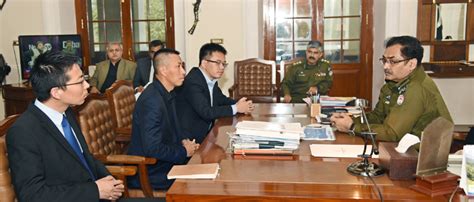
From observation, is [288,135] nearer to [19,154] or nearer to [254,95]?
[19,154]

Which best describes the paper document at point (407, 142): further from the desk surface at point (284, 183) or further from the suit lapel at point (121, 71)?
the suit lapel at point (121, 71)

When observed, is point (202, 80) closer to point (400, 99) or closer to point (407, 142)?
point (400, 99)

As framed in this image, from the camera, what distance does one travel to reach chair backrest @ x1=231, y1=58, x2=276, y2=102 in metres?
5.66

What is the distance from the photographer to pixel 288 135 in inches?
88.1

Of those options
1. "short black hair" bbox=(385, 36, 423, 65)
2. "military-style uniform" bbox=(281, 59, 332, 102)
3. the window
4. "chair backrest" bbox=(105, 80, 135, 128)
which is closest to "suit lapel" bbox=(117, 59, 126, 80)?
the window

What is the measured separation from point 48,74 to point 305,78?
3.57 meters

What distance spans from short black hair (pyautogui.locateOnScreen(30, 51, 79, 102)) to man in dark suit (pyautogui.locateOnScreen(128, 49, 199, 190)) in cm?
64

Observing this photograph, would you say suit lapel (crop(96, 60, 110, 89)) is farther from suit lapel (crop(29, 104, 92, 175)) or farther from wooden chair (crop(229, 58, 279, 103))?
suit lapel (crop(29, 104, 92, 175))

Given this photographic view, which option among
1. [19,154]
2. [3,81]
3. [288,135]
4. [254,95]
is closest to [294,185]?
[288,135]

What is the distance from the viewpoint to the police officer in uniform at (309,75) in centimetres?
513

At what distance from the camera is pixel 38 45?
5547 millimetres

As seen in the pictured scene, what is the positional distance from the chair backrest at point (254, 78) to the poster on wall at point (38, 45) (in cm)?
195

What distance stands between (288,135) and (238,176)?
19.2 inches

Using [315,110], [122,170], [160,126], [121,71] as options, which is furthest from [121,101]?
[121,71]
